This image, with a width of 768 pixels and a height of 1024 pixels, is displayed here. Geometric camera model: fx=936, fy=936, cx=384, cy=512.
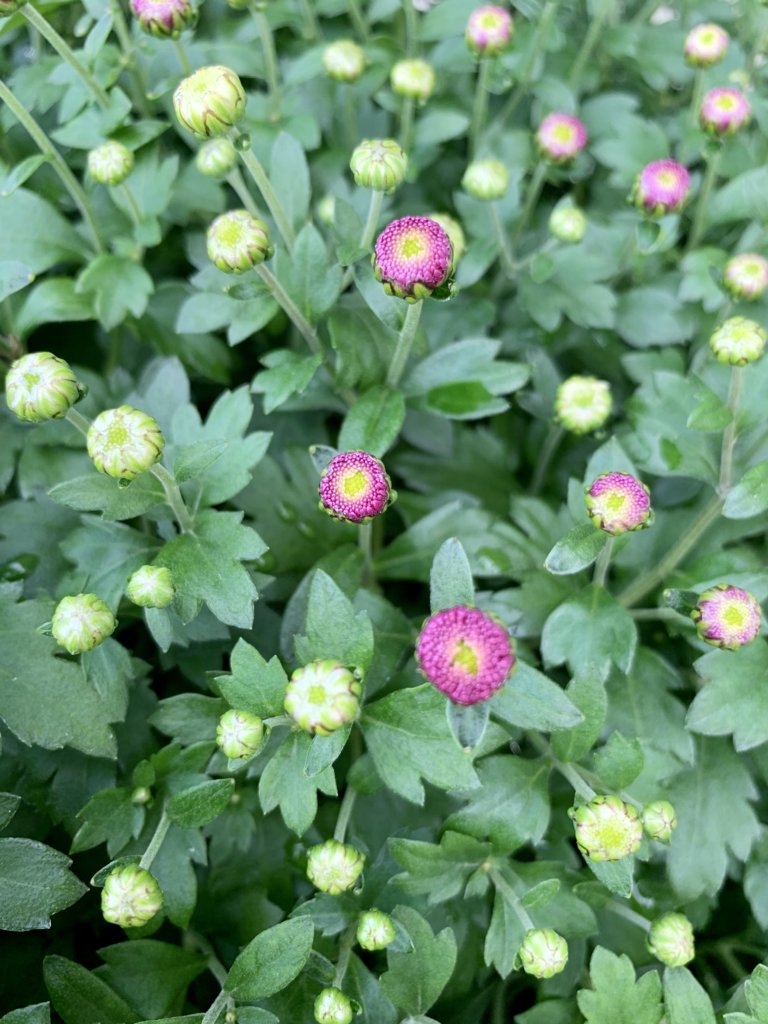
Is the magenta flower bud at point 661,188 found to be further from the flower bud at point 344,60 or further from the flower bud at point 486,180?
the flower bud at point 344,60

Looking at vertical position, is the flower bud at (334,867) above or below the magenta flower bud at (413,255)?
below

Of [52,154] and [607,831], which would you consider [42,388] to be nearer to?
[52,154]

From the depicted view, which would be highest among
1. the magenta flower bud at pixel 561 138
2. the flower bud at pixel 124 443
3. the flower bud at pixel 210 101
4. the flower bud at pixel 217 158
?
the flower bud at pixel 210 101

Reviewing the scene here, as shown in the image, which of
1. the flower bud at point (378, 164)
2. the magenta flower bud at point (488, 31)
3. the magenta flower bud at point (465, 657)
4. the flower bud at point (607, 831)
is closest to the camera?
the magenta flower bud at point (465, 657)

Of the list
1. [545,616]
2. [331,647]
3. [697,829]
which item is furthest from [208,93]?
[697,829]

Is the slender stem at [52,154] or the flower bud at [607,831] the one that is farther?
the slender stem at [52,154]

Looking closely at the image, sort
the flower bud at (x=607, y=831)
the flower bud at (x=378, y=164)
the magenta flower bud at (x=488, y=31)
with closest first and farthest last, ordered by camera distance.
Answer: the flower bud at (x=607, y=831), the flower bud at (x=378, y=164), the magenta flower bud at (x=488, y=31)

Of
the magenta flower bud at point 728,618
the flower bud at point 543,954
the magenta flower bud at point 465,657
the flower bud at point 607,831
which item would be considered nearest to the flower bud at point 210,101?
the magenta flower bud at point 465,657

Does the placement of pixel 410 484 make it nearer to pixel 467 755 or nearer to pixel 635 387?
pixel 635 387
